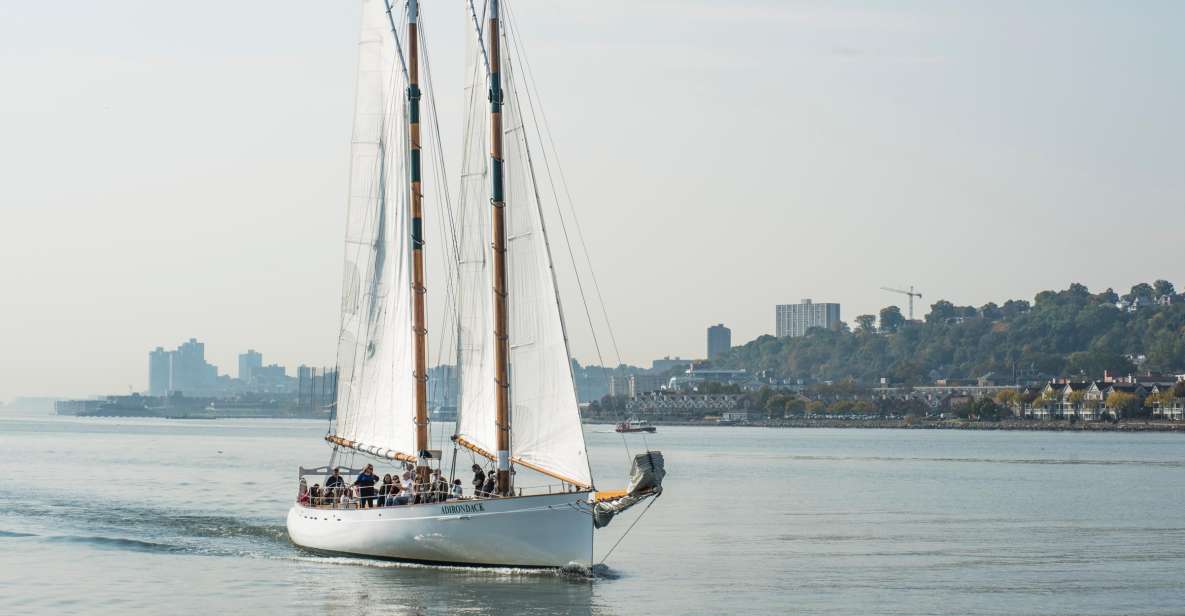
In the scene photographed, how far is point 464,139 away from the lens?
4269 cm

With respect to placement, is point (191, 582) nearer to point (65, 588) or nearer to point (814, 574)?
point (65, 588)

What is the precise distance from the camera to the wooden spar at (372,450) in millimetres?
46169

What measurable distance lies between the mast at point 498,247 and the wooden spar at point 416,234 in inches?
218

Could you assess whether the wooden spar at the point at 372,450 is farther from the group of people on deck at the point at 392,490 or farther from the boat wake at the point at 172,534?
the boat wake at the point at 172,534

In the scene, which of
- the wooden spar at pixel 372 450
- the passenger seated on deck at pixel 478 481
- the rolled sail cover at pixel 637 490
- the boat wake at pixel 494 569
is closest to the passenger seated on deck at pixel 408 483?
the wooden spar at pixel 372 450

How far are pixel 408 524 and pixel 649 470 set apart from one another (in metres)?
6.59

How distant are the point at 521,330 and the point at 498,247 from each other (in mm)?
2231

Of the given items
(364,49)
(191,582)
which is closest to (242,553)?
(191,582)

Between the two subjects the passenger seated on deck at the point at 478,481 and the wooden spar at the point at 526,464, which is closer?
the wooden spar at the point at 526,464

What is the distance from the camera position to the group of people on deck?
41.8 metres

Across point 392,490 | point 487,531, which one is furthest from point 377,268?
point 487,531

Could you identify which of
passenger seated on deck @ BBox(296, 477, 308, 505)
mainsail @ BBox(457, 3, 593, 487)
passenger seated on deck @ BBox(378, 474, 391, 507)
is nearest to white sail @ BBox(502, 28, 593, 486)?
mainsail @ BBox(457, 3, 593, 487)

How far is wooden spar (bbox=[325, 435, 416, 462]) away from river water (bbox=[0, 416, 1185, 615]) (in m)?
3.29

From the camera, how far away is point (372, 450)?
4766 centimetres
